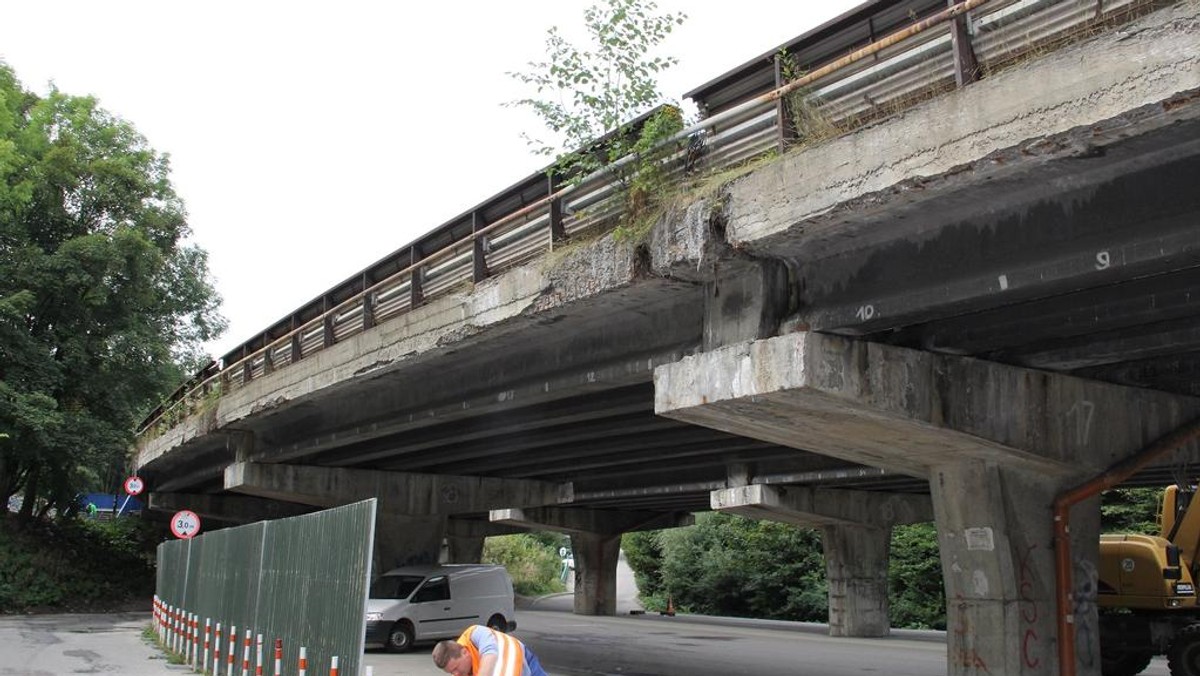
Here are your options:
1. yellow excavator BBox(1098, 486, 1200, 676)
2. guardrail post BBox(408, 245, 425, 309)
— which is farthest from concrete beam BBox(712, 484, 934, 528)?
guardrail post BBox(408, 245, 425, 309)

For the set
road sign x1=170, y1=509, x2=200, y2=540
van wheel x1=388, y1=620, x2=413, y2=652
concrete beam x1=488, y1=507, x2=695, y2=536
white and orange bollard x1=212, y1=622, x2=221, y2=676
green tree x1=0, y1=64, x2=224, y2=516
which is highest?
green tree x1=0, y1=64, x2=224, y2=516

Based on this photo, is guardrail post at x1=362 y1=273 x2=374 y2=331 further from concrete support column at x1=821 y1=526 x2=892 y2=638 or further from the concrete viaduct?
concrete support column at x1=821 y1=526 x2=892 y2=638

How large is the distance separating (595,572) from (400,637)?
74.6 feet

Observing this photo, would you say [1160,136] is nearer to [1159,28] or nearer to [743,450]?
[1159,28]

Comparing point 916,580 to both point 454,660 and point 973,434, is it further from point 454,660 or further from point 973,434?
point 454,660

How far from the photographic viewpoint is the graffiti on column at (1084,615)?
35.9 feet

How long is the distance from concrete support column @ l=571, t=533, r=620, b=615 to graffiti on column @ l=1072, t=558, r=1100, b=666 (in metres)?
33.2

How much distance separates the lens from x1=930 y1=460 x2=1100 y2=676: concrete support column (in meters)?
10.5

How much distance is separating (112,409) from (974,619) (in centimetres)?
3458

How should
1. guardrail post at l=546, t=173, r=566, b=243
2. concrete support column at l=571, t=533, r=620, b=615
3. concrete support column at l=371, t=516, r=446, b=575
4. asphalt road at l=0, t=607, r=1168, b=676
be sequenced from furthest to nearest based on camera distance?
concrete support column at l=571, t=533, r=620, b=615 → concrete support column at l=371, t=516, r=446, b=575 → asphalt road at l=0, t=607, r=1168, b=676 → guardrail post at l=546, t=173, r=566, b=243

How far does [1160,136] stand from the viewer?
21.3 feet

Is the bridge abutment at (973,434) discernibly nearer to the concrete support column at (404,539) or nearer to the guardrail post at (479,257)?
the guardrail post at (479,257)

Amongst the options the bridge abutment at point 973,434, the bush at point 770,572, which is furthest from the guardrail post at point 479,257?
the bush at point 770,572

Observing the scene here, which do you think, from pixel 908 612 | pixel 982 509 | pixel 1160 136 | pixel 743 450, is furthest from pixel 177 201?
pixel 1160 136
